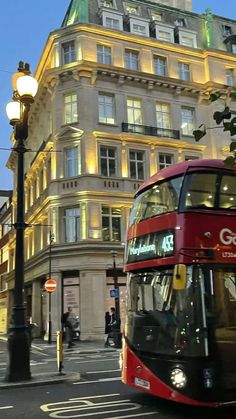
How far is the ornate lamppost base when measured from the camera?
11.1 metres

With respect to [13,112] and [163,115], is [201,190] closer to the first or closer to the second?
[13,112]

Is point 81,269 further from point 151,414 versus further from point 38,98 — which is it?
point 151,414

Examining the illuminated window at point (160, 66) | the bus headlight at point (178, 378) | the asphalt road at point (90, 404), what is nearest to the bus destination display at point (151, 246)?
the bus headlight at point (178, 378)

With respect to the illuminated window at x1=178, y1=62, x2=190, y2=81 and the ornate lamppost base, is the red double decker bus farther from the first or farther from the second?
the illuminated window at x1=178, y1=62, x2=190, y2=81

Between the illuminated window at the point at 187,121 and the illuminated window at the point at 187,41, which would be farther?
the illuminated window at the point at 187,41

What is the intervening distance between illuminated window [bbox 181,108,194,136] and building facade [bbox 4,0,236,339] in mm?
85

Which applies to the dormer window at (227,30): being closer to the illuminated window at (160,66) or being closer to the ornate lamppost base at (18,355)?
the illuminated window at (160,66)

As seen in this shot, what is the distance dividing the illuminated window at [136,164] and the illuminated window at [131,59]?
20.4 feet

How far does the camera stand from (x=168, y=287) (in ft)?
24.9

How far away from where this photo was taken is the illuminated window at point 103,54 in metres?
32.2

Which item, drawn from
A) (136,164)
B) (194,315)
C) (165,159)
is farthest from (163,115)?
(194,315)

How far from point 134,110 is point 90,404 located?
Answer: 26561 mm

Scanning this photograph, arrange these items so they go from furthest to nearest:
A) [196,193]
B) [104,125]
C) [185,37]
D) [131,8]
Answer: [185,37] < [131,8] < [104,125] < [196,193]

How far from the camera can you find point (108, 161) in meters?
30.9
